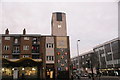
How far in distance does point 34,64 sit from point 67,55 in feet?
33.6

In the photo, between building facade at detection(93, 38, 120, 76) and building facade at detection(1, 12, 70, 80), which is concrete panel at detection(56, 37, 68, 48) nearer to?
building facade at detection(1, 12, 70, 80)

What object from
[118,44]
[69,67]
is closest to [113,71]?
[118,44]

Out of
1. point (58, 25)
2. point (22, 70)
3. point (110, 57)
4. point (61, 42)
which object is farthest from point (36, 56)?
point (110, 57)

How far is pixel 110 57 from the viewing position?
274 ft

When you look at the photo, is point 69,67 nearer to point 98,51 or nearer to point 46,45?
point 46,45

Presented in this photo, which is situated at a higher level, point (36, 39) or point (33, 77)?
point (36, 39)

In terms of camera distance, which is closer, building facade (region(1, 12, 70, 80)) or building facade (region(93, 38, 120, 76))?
building facade (region(1, 12, 70, 80))

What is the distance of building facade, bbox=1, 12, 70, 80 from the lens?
50.8 meters

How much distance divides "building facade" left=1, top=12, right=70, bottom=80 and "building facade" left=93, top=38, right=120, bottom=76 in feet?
102

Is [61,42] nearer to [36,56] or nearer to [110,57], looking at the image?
[36,56]

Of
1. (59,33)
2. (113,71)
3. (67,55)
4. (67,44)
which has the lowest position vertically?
(113,71)

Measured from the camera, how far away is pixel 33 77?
170ft

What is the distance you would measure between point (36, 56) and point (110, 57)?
43468mm

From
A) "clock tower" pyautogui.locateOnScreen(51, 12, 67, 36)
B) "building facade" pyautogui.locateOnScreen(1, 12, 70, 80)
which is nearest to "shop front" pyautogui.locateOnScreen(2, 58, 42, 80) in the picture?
"building facade" pyautogui.locateOnScreen(1, 12, 70, 80)
